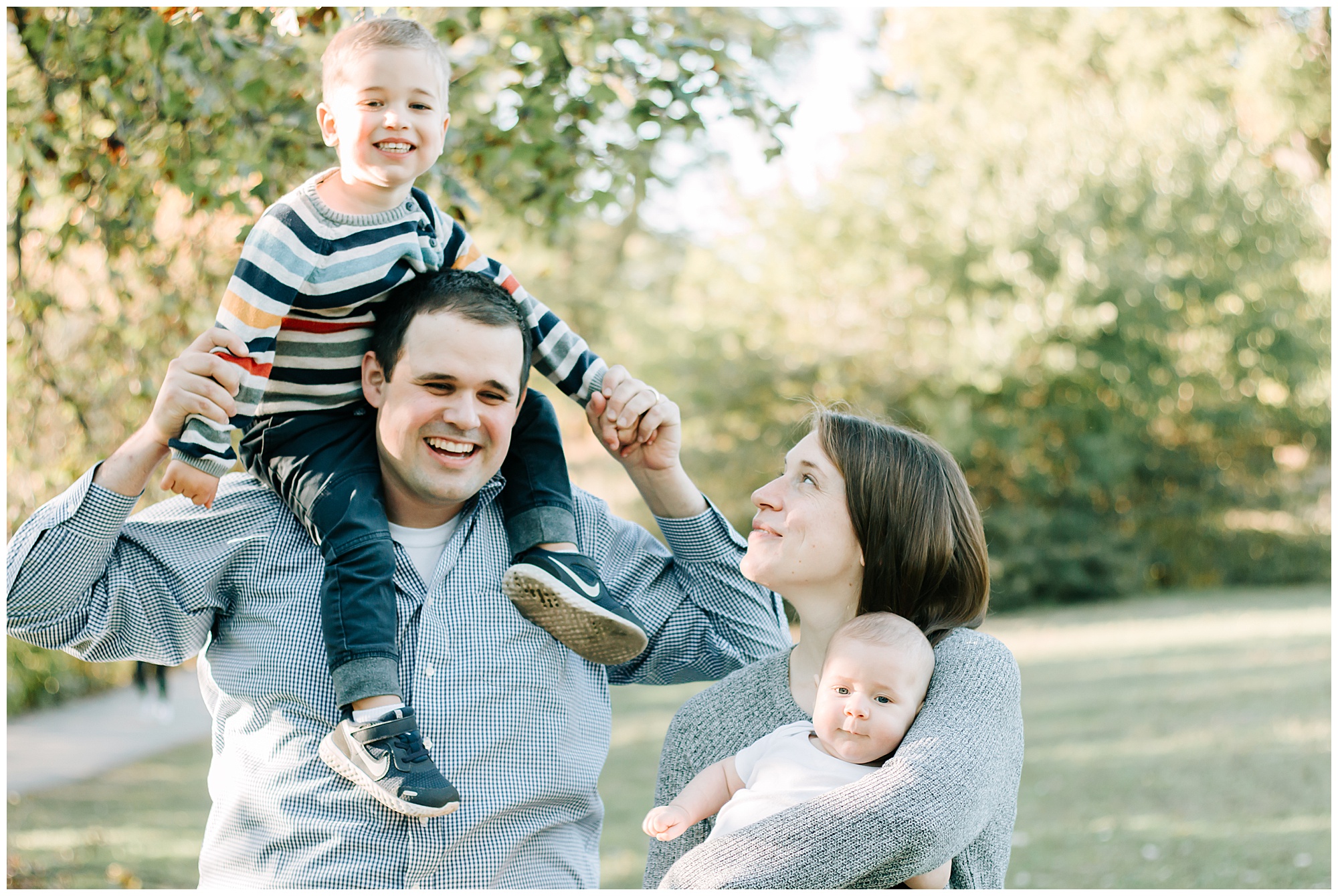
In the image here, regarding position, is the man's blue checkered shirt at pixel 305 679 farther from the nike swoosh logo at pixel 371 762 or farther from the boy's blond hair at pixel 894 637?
Answer: the boy's blond hair at pixel 894 637

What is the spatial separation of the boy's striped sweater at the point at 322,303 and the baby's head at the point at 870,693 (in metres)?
0.92

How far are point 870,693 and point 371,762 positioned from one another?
906 millimetres

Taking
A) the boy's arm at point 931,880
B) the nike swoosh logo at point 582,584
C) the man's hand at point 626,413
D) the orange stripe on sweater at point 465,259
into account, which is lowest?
the boy's arm at point 931,880

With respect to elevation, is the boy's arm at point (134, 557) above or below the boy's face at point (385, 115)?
below

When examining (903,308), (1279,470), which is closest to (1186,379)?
(1279,470)

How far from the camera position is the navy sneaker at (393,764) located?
2.14 meters

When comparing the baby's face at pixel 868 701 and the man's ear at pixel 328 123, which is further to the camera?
the man's ear at pixel 328 123

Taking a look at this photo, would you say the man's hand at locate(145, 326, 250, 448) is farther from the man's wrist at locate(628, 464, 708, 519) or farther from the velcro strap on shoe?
the man's wrist at locate(628, 464, 708, 519)

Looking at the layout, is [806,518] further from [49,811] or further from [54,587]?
[49,811]

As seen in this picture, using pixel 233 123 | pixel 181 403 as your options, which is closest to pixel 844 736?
pixel 181 403

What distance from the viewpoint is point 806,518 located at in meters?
2.20

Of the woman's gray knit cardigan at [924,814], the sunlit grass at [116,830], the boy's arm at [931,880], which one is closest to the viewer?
the woman's gray knit cardigan at [924,814]

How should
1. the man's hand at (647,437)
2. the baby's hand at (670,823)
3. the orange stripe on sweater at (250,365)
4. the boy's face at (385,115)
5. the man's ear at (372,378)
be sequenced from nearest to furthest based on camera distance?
the baby's hand at (670,823), the orange stripe on sweater at (250,365), the boy's face at (385,115), the man's ear at (372,378), the man's hand at (647,437)

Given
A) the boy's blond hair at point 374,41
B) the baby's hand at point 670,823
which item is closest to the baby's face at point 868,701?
the baby's hand at point 670,823
